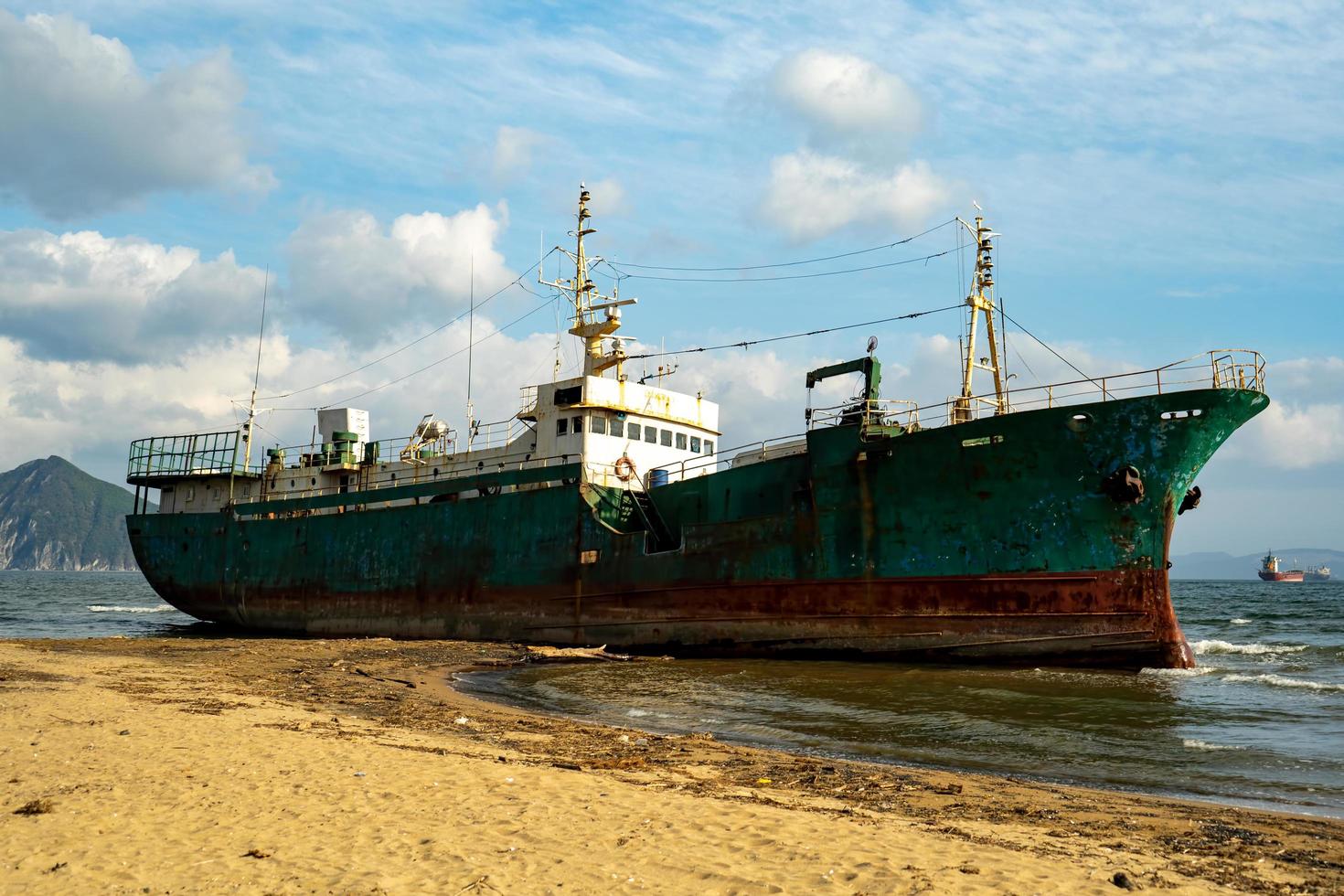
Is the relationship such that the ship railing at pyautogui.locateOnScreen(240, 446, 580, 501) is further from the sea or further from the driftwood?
the sea

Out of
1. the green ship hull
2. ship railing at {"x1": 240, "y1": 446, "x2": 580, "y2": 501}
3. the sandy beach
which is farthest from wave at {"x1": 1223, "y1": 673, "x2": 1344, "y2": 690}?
ship railing at {"x1": 240, "y1": 446, "x2": 580, "y2": 501}

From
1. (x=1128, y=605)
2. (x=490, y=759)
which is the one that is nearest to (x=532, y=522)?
(x=1128, y=605)

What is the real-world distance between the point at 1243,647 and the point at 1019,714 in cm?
1876

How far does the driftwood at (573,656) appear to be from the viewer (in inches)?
811

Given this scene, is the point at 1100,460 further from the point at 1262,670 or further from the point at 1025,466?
the point at 1262,670

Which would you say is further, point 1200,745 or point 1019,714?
point 1019,714

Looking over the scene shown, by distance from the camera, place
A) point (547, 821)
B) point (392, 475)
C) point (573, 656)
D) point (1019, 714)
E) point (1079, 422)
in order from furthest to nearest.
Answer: point (392, 475) → point (573, 656) → point (1079, 422) → point (1019, 714) → point (547, 821)

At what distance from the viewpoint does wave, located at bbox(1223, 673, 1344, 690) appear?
1744 centimetres

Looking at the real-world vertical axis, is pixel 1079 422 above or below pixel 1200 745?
above

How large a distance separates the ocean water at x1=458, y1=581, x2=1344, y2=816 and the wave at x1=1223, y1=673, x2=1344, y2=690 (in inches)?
2.4

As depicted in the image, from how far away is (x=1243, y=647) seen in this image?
1093 inches

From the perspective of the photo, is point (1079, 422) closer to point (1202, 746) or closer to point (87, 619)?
point (1202, 746)

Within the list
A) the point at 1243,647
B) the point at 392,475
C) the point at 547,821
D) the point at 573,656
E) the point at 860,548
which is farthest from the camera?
the point at 392,475

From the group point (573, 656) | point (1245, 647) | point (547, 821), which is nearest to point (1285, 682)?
point (1245, 647)
